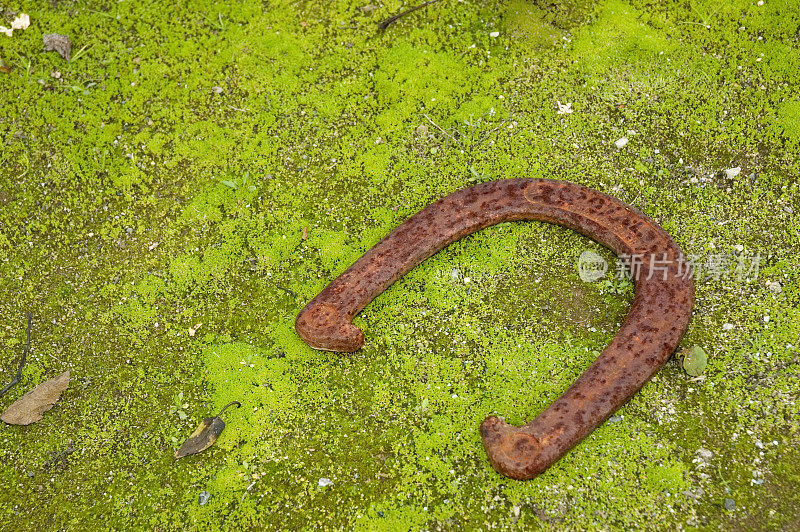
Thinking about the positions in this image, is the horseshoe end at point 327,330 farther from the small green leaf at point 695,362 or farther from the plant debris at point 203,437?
the small green leaf at point 695,362

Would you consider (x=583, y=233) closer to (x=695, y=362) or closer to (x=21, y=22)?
(x=695, y=362)

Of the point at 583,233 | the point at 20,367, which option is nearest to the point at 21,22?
the point at 20,367

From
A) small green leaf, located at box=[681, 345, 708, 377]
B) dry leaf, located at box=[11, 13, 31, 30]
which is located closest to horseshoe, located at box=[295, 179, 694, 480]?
small green leaf, located at box=[681, 345, 708, 377]

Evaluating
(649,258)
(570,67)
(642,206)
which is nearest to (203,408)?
(649,258)

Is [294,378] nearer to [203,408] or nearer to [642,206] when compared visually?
[203,408]

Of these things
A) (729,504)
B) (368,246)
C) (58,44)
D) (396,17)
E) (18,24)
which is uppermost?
(18,24)

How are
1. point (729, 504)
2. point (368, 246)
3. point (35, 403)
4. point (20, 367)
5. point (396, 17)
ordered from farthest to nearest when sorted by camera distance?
point (396, 17)
point (368, 246)
point (20, 367)
point (35, 403)
point (729, 504)
